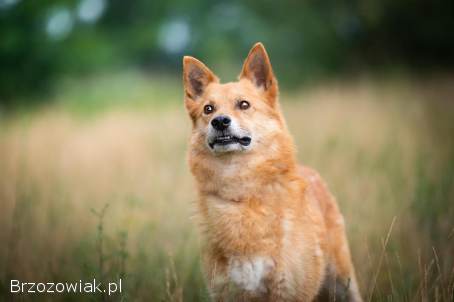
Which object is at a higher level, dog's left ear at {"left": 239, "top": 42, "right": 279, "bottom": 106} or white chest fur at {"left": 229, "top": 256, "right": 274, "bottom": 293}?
dog's left ear at {"left": 239, "top": 42, "right": 279, "bottom": 106}

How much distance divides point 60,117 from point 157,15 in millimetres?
7784

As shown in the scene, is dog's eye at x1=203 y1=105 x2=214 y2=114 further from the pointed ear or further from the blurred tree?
the blurred tree

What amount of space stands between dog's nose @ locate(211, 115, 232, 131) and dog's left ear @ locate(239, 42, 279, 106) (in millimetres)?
473

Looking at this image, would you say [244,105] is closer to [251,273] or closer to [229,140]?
[229,140]

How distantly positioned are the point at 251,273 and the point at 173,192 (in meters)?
3.10

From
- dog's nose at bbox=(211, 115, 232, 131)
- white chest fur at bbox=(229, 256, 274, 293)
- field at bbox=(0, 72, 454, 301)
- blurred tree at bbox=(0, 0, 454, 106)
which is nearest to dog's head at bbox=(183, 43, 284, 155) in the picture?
dog's nose at bbox=(211, 115, 232, 131)

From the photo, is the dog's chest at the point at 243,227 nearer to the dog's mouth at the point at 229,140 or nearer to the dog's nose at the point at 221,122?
the dog's mouth at the point at 229,140

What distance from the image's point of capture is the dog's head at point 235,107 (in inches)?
133

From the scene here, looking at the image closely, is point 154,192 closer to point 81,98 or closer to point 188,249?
point 188,249

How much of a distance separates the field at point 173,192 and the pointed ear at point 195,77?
940 millimetres

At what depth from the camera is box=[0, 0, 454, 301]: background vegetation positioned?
173 inches

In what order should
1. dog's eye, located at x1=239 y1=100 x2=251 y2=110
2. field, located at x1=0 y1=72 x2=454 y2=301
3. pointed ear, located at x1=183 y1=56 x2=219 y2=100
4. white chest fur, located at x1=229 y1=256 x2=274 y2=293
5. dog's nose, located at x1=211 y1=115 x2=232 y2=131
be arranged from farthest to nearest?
1. field, located at x1=0 y1=72 x2=454 y2=301
2. pointed ear, located at x1=183 y1=56 x2=219 y2=100
3. dog's eye, located at x1=239 y1=100 x2=251 y2=110
4. dog's nose, located at x1=211 y1=115 x2=232 y2=131
5. white chest fur, located at x1=229 y1=256 x2=274 y2=293

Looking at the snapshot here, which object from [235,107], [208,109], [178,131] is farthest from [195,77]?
[178,131]

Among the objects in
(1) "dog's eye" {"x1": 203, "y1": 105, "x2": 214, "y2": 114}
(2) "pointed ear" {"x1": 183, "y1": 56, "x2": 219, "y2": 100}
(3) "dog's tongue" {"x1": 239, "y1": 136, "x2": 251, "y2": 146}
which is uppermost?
(2) "pointed ear" {"x1": 183, "y1": 56, "x2": 219, "y2": 100}
